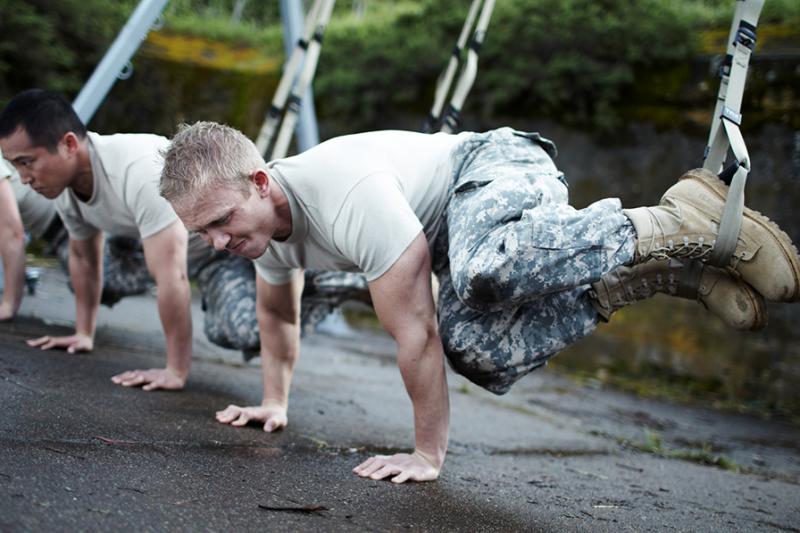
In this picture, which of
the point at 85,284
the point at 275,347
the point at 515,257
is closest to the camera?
the point at 515,257

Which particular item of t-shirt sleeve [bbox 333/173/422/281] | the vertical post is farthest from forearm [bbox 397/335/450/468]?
the vertical post

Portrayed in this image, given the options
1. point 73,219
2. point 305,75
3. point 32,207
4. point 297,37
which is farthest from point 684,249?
point 297,37

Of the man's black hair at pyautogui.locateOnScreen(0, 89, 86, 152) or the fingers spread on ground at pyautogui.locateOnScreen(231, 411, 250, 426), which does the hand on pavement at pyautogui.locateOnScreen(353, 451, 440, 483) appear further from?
the man's black hair at pyautogui.locateOnScreen(0, 89, 86, 152)

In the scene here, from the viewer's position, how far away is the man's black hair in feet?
9.74

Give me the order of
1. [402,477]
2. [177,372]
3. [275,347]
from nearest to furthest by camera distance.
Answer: [402,477] → [275,347] → [177,372]

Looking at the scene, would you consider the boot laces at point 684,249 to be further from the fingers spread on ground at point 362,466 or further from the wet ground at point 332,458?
the fingers spread on ground at point 362,466

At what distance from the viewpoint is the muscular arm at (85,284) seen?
11.6ft

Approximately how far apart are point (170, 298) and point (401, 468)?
3.65 feet

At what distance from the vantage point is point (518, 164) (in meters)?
2.54

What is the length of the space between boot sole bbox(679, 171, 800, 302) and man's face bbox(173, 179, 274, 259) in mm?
1204

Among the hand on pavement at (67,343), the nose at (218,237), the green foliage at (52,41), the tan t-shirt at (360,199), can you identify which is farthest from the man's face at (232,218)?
the green foliage at (52,41)

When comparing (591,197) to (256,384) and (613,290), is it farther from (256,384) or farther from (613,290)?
(613,290)

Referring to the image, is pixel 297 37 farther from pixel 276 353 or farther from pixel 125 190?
pixel 276 353

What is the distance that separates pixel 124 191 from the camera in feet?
9.91
